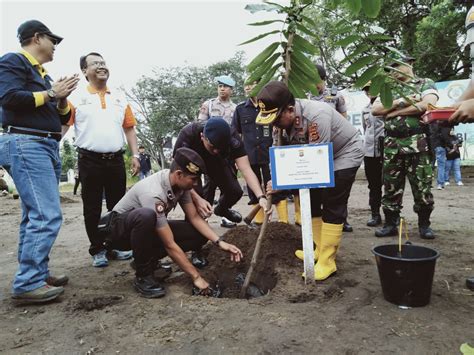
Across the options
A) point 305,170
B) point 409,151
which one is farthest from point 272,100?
point 409,151

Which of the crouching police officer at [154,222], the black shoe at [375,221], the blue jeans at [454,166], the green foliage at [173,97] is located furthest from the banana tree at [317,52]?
the green foliage at [173,97]

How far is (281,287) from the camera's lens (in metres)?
2.65

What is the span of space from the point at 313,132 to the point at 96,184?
2007mm

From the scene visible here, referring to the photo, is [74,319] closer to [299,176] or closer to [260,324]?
[260,324]

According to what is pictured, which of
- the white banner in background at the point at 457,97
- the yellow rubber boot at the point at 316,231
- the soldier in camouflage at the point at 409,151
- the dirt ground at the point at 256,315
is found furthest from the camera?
the white banner in background at the point at 457,97

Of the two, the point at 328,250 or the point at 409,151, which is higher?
the point at 409,151

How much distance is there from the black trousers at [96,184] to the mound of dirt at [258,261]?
42.6 inches

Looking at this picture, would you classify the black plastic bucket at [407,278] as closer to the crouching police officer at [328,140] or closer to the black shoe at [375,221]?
the crouching police officer at [328,140]

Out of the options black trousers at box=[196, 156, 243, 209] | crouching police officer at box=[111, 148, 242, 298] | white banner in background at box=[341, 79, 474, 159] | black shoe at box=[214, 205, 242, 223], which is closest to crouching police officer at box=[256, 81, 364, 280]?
crouching police officer at box=[111, 148, 242, 298]

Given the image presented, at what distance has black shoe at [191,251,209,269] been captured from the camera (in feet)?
10.9

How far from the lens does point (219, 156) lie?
3.28 meters

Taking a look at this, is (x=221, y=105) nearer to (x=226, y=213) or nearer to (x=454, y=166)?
(x=226, y=213)

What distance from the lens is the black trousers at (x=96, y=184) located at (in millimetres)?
3219

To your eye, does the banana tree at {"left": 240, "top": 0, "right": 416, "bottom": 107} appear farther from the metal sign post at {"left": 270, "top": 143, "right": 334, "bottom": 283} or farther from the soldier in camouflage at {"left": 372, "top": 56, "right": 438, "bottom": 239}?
the soldier in camouflage at {"left": 372, "top": 56, "right": 438, "bottom": 239}
